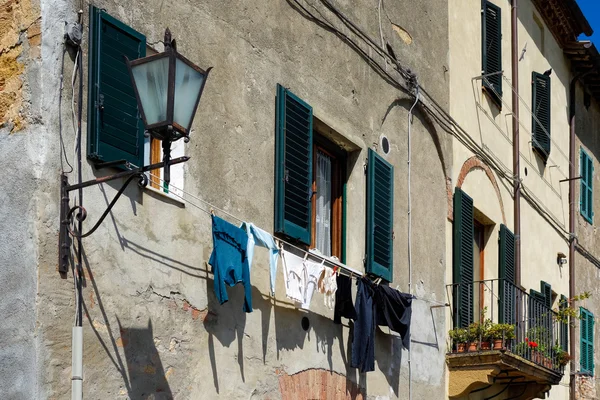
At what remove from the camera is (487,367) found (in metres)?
13.2

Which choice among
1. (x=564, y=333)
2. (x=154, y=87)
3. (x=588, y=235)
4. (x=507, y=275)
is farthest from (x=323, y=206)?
(x=588, y=235)

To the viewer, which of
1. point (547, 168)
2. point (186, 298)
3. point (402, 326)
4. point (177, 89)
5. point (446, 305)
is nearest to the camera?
point (177, 89)

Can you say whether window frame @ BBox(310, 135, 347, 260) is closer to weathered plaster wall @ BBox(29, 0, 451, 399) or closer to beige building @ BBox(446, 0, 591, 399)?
weathered plaster wall @ BBox(29, 0, 451, 399)

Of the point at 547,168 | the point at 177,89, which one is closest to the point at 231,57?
the point at 177,89

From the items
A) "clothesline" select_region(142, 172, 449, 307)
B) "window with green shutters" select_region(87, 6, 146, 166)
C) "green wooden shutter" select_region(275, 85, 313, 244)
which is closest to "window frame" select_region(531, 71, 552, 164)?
"clothesline" select_region(142, 172, 449, 307)

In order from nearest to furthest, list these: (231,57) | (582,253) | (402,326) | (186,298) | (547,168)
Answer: (186,298) → (231,57) → (402,326) → (547,168) → (582,253)

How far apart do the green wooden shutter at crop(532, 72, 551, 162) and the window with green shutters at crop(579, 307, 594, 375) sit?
3.09 m

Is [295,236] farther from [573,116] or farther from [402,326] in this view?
[573,116]

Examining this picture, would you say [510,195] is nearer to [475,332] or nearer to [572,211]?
[475,332]

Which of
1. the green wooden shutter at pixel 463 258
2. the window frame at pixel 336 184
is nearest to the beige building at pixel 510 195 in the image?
the green wooden shutter at pixel 463 258

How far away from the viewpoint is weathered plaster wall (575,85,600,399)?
20.3 metres

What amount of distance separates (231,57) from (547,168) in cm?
1050

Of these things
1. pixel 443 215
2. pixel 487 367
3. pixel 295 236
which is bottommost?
pixel 487 367

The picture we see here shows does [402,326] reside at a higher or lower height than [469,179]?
lower
